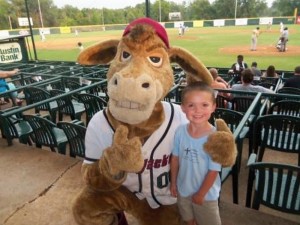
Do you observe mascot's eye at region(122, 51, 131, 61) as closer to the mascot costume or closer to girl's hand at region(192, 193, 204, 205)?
the mascot costume

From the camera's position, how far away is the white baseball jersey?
209cm

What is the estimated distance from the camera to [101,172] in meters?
1.94

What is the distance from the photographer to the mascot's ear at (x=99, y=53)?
225 cm

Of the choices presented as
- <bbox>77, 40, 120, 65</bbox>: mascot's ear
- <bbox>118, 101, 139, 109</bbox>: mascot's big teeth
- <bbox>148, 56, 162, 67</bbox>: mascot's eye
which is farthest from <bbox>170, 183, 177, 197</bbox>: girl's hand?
<bbox>77, 40, 120, 65</bbox>: mascot's ear

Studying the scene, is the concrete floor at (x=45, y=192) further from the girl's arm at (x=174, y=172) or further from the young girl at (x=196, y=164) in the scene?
the girl's arm at (x=174, y=172)

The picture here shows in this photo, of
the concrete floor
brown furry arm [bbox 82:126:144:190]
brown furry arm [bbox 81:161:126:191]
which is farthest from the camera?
the concrete floor

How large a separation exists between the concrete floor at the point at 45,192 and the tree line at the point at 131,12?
58.8 m

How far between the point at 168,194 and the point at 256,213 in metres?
1.11

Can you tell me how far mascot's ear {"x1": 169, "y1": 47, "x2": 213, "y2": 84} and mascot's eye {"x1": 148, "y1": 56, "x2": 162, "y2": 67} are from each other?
0.22 meters

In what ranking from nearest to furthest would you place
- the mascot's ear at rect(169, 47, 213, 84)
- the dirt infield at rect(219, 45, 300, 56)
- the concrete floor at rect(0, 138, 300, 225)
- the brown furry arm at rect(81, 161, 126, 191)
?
1. the brown furry arm at rect(81, 161, 126, 191)
2. the mascot's ear at rect(169, 47, 213, 84)
3. the concrete floor at rect(0, 138, 300, 225)
4. the dirt infield at rect(219, 45, 300, 56)

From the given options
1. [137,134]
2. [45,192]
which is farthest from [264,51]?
[137,134]

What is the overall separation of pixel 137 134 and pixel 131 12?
71857mm

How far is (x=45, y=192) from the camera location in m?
3.37

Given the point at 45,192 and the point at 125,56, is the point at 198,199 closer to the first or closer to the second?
the point at 125,56
